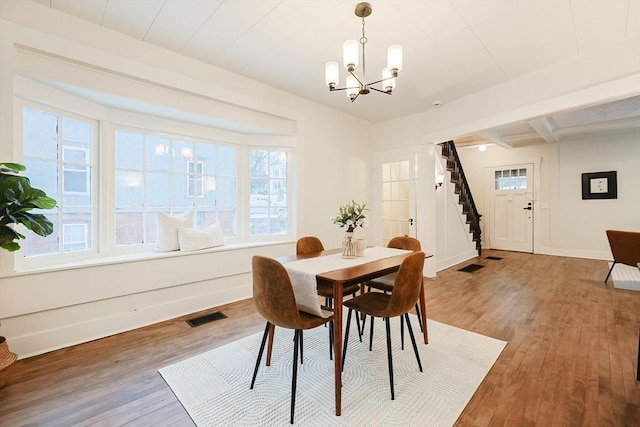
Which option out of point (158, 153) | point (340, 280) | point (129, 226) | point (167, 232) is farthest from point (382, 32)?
point (129, 226)

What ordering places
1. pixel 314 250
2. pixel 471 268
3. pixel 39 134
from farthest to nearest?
pixel 471 268 → pixel 314 250 → pixel 39 134

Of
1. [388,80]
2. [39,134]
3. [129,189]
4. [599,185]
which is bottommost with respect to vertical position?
[129,189]

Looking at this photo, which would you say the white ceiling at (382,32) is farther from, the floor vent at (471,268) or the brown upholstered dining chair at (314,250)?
the floor vent at (471,268)

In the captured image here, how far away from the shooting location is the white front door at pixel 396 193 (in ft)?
15.6

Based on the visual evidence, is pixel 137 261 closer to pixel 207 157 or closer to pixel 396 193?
pixel 207 157

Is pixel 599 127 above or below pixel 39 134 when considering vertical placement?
above

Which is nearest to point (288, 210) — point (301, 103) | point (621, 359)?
point (301, 103)

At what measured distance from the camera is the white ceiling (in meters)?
2.20

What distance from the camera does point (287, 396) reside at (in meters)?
1.77

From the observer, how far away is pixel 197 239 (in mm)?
3279

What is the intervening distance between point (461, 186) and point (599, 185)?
2807 millimetres

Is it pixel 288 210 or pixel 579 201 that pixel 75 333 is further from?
pixel 579 201

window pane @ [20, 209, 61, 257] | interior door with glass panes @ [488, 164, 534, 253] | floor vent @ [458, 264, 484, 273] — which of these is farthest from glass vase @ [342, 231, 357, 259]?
interior door with glass panes @ [488, 164, 534, 253]

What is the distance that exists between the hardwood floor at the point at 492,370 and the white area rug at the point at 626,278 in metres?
0.30
